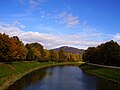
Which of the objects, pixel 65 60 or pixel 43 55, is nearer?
pixel 43 55

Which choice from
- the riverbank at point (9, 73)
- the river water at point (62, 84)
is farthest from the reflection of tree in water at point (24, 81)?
the riverbank at point (9, 73)

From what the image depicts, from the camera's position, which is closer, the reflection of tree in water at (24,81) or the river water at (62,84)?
the reflection of tree in water at (24,81)

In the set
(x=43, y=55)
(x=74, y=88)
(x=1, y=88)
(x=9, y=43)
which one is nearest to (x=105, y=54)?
(x=9, y=43)

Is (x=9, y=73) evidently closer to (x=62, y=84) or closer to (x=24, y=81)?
(x=24, y=81)

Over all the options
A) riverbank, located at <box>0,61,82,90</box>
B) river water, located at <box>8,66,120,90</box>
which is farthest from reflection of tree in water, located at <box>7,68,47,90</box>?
riverbank, located at <box>0,61,82,90</box>

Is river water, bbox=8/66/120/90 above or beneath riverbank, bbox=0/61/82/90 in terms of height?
beneath

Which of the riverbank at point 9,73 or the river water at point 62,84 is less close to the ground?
the riverbank at point 9,73

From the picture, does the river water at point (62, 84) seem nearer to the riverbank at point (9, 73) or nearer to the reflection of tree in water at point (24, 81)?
the reflection of tree in water at point (24, 81)

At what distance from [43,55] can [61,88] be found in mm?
121139

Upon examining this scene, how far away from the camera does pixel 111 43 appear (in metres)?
95.1

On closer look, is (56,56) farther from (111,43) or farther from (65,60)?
(111,43)

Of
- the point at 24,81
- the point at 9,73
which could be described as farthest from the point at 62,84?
the point at 9,73

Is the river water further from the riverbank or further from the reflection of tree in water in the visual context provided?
the riverbank

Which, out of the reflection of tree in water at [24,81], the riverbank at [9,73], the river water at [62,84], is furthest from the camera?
the riverbank at [9,73]
